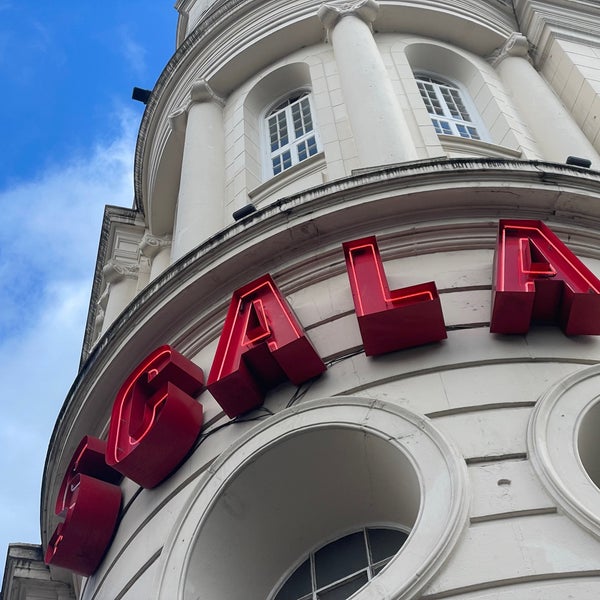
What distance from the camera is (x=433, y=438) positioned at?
29.3 ft

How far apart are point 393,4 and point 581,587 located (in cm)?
1686

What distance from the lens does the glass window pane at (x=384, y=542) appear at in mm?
9719

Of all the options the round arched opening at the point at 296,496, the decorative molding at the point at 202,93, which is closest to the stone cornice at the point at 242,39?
the decorative molding at the point at 202,93

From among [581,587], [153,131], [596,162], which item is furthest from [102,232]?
[581,587]

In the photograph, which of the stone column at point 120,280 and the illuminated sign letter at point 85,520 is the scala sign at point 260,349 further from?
Result: the stone column at point 120,280

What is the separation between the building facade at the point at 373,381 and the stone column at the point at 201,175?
9cm

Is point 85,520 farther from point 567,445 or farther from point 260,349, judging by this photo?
point 567,445

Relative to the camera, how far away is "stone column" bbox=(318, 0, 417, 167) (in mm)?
14852

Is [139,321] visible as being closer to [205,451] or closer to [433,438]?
[205,451]

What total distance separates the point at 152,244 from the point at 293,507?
13.4 metres

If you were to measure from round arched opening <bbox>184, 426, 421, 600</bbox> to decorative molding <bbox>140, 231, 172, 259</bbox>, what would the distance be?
13.3 metres

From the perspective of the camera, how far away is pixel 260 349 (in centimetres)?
1048

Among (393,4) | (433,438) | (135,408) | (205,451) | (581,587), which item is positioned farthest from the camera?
(393,4)

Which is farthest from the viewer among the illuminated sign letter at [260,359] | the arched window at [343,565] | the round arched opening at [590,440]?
the illuminated sign letter at [260,359]
